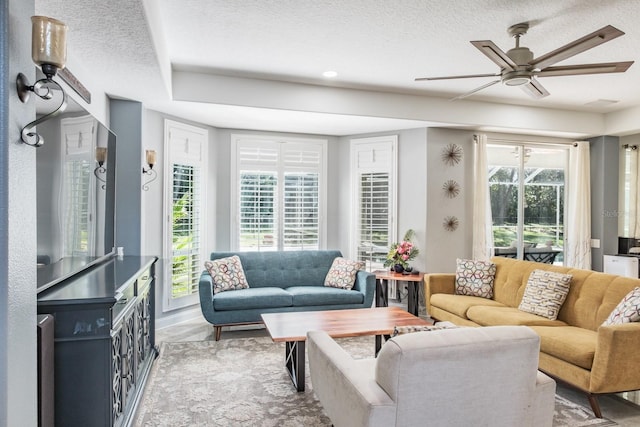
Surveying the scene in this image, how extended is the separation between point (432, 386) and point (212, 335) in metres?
3.34

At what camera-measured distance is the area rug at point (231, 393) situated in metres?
2.79

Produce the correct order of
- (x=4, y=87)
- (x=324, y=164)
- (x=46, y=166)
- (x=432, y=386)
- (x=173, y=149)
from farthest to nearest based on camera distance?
1. (x=324, y=164)
2. (x=173, y=149)
3. (x=46, y=166)
4. (x=432, y=386)
5. (x=4, y=87)

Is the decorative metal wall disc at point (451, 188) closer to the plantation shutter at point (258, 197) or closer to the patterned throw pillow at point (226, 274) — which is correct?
the plantation shutter at point (258, 197)

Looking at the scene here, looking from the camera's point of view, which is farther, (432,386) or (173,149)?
(173,149)

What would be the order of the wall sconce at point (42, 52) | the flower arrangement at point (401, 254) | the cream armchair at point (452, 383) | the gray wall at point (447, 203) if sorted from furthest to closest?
1. the gray wall at point (447, 203)
2. the flower arrangement at point (401, 254)
3. the cream armchair at point (452, 383)
4. the wall sconce at point (42, 52)

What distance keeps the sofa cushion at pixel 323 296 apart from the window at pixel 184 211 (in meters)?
1.33

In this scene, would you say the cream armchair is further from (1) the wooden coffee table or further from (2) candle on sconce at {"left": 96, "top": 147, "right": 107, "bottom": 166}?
(2) candle on sconce at {"left": 96, "top": 147, "right": 107, "bottom": 166}

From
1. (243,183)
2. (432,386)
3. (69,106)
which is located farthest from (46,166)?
(243,183)

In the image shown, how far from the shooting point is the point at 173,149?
16.6 feet

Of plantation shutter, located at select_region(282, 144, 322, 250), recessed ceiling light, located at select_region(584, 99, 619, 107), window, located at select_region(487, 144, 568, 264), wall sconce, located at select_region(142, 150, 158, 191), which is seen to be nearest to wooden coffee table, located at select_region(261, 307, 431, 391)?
wall sconce, located at select_region(142, 150, 158, 191)

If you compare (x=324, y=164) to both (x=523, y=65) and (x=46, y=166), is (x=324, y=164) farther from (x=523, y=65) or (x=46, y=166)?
(x=46, y=166)

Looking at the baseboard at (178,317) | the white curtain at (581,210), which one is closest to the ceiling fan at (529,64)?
the white curtain at (581,210)

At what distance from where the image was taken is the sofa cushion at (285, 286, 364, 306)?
15.6 feet

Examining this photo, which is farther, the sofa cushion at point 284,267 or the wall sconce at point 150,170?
the sofa cushion at point 284,267
